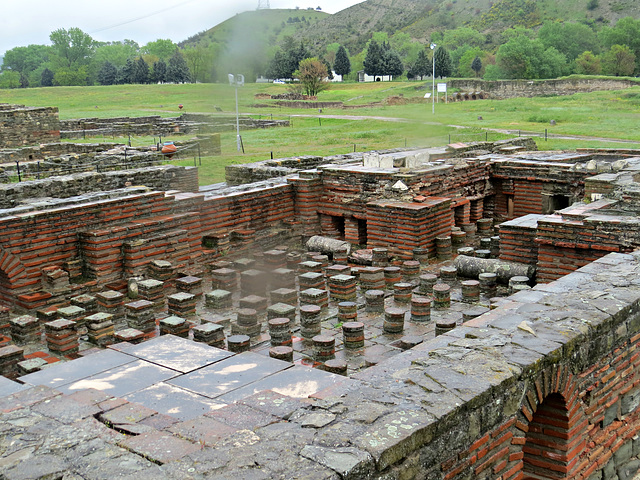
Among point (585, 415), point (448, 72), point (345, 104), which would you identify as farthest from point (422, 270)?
point (448, 72)

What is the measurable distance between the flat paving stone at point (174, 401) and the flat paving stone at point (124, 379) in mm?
125

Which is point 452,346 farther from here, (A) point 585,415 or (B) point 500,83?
(B) point 500,83

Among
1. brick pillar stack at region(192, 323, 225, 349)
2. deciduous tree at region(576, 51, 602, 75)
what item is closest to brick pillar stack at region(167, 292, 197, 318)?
brick pillar stack at region(192, 323, 225, 349)

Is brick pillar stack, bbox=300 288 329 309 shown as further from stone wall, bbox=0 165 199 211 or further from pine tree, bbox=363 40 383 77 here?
pine tree, bbox=363 40 383 77

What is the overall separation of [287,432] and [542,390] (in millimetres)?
1746

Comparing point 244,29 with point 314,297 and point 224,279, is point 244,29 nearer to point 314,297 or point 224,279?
point 224,279

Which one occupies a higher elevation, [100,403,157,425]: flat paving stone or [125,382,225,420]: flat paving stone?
[100,403,157,425]: flat paving stone

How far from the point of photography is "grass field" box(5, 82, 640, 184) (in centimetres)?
1738

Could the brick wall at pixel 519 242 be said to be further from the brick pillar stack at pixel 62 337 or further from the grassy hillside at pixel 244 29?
the brick pillar stack at pixel 62 337

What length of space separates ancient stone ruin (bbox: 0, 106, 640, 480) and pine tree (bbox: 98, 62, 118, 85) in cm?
4985

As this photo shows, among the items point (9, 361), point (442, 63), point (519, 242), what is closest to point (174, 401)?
point (9, 361)

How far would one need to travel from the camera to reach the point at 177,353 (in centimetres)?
501

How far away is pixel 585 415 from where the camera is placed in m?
4.43

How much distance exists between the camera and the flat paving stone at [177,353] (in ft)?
15.6
